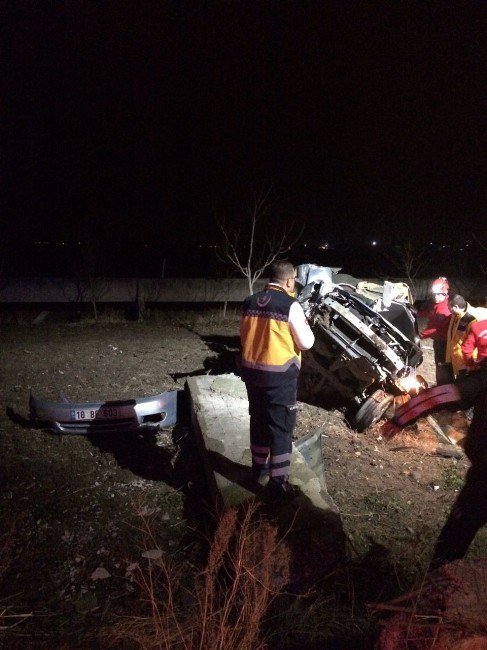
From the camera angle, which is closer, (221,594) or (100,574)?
(221,594)

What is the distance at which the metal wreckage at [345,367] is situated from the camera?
4.60m

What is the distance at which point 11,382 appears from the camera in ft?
20.2

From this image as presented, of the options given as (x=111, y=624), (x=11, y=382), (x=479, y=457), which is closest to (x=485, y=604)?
(x=479, y=457)

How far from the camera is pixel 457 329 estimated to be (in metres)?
5.71

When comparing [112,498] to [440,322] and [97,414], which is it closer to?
[97,414]

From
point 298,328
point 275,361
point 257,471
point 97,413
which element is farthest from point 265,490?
point 97,413

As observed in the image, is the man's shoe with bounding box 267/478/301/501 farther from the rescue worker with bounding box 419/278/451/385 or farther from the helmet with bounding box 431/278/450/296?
the helmet with bounding box 431/278/450/296

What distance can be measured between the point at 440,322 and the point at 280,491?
446cm

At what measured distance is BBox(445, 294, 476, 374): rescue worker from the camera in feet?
17.9

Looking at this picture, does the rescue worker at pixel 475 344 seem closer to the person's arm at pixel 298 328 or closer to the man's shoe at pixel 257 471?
the person's arm at pixel 298 328

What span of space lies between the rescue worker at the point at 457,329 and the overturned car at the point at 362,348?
21.8 inches

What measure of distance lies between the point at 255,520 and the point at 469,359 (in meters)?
3.77

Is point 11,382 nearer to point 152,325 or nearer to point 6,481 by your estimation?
point 6,481

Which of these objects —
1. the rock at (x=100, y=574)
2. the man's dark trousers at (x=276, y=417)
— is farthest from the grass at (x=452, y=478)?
the rock at (x=100, y=574)
